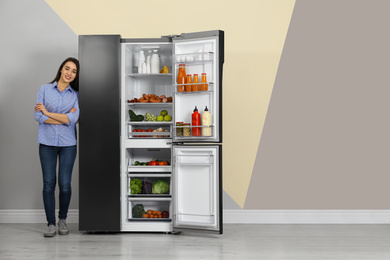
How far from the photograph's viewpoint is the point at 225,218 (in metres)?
5.47

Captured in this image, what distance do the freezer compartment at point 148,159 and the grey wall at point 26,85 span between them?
91cm

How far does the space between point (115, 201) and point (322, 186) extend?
250cm

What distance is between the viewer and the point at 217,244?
4.36 m

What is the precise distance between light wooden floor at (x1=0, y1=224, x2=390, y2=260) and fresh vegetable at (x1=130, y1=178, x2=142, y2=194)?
1.53 feet

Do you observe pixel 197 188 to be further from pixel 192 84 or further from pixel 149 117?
pixel 192 84

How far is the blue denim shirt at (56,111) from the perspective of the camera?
469cm

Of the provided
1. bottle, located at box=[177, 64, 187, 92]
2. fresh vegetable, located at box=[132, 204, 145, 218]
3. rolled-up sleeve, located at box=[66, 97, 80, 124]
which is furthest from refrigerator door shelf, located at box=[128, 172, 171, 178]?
bottle, located at box=[177, 64, 187, 92]

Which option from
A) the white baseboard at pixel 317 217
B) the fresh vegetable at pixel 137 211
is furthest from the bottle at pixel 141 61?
the white baseboard at pixel 317 217

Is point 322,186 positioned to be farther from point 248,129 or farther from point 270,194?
point 248,129

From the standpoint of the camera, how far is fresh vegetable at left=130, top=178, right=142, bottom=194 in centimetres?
497

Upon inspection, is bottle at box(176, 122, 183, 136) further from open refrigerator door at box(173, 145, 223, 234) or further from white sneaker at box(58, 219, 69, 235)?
white sneaker at box(58, 219, 69, 235)

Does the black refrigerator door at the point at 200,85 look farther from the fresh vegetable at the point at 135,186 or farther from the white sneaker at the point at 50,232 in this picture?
the white sneaker at the point at 50,232

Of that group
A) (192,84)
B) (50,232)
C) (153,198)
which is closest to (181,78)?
(192,84)

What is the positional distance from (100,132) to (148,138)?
1.71 feet
